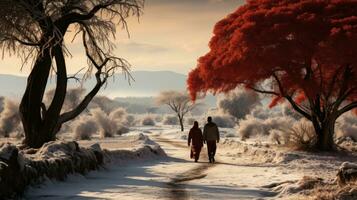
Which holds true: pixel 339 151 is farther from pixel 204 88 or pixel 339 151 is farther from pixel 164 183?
pixel 164 183

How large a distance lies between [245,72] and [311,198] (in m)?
13.9

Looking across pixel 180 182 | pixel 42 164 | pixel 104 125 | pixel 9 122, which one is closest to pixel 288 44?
pixel 180 182

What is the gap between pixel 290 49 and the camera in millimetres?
21891

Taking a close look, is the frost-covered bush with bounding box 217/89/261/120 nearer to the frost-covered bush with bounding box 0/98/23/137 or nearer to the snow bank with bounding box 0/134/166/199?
the frost-covered bush with bounding box 0/98/23/137

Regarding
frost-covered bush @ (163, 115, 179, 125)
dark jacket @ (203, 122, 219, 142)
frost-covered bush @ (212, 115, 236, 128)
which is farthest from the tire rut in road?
frost-covered bush @ (163, 115, 179, 125)

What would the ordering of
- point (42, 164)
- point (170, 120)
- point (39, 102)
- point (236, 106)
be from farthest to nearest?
point (170, 120)
point (236, 106)
point (39, 102)
point (42, 164)

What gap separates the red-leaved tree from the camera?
845 inches

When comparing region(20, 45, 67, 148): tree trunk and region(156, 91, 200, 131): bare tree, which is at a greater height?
region(156, 91, 200, 131): bare tree

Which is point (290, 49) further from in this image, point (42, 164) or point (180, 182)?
point (42, 164)

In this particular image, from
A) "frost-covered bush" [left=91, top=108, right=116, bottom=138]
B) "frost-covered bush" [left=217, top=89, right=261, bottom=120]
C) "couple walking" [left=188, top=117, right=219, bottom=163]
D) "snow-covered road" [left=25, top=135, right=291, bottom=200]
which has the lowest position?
"snow-covered road" [left=25, top=135, right=291, bottom=200]

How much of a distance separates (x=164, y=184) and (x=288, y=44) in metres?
11.6

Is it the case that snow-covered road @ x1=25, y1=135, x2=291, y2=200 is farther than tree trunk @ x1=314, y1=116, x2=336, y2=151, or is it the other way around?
tree trunk @ x1=314, y1=116, x2=336, y2=151

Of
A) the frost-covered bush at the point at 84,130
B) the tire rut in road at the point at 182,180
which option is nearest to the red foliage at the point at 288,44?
the tire rut in road at the point at 182,180

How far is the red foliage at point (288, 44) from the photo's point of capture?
70.0 feet
